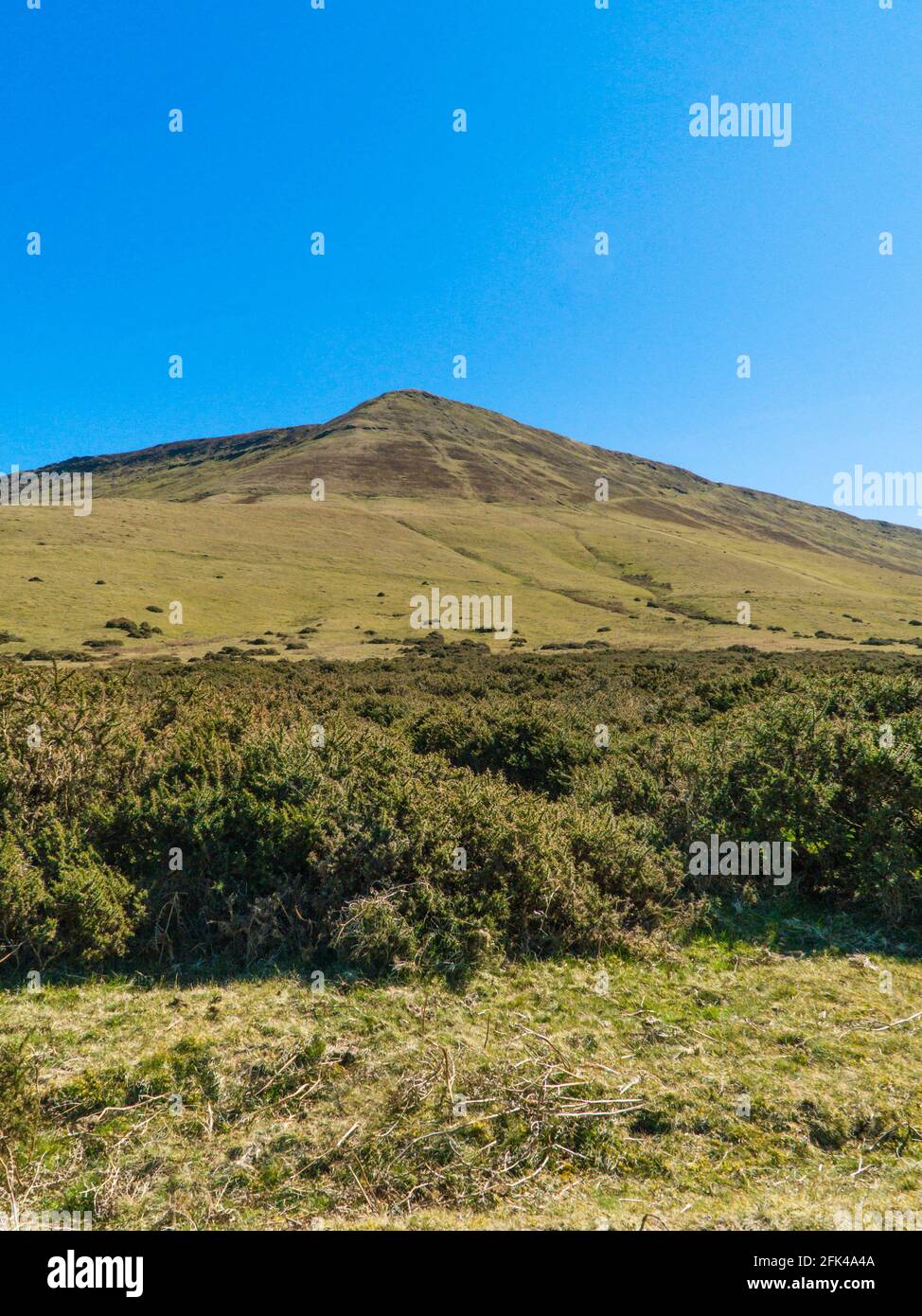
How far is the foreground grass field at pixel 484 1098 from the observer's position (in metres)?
3.99

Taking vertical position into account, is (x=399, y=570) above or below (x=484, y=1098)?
above

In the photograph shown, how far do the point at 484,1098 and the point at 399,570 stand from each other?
7742cm

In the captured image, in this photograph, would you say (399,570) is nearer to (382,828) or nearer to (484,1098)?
(382,828)

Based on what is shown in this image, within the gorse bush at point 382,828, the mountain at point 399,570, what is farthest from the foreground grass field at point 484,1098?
the mountain at point 399,570

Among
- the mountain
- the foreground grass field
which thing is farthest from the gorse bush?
the mountain

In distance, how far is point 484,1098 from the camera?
4.82m

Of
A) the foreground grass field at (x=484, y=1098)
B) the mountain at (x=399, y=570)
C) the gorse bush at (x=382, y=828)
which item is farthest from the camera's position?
the mountain at (x=399, y=570)

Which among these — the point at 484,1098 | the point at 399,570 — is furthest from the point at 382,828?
the point at 399,570

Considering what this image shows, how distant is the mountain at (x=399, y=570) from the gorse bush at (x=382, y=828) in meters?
32.1

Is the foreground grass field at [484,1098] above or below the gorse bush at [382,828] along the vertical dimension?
below

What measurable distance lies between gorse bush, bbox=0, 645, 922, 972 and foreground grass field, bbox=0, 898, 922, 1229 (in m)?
0.57

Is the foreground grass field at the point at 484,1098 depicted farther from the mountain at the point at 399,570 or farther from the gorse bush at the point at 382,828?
the mountain at the point at 399,570

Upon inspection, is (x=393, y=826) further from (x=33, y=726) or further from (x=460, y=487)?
(x=460, y=487)

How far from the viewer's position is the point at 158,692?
41.4 ft
